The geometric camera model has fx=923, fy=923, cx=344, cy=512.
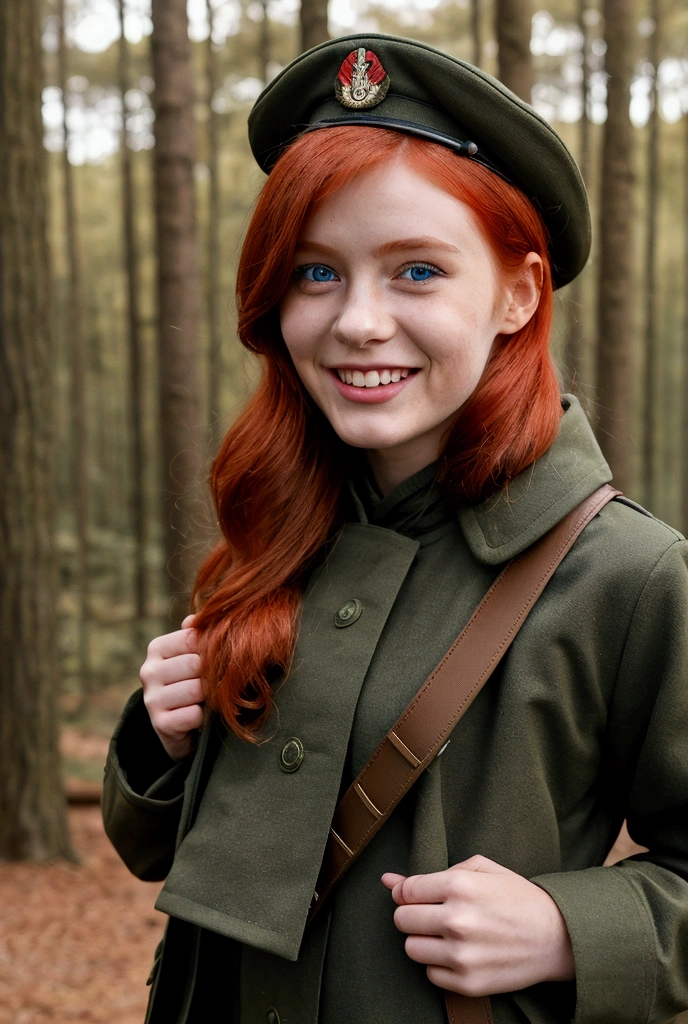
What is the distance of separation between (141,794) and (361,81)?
1465 millimetres

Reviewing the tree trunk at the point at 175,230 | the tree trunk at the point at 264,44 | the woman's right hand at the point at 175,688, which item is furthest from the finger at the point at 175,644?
the tree trunk at the point at 264,44

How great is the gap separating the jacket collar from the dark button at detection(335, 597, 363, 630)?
0.81 ft

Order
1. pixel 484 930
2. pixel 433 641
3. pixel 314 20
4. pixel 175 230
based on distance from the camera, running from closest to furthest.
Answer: pixel 484 930 → pixel 433 641 → pixel 314 20 → pixel 175 230

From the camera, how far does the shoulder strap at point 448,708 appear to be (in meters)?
1.45

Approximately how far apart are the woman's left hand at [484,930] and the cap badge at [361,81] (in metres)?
1.26

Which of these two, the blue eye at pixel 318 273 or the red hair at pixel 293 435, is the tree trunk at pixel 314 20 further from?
the blue eye at pixel 318 273

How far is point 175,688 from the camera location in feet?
6.00

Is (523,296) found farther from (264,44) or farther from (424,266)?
(264,44)

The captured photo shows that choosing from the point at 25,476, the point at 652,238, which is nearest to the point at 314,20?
the point at 25,476

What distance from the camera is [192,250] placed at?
6.99m

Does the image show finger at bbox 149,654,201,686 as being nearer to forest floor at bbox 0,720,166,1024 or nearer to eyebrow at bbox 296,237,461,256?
eyebrow at bbox 296,237,461,256

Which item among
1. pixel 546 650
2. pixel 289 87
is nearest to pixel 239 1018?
A: pixel 546 650

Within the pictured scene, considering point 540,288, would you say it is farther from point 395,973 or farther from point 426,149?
point 395,973

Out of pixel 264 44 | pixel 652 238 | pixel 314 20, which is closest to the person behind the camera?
pixel 314 20
